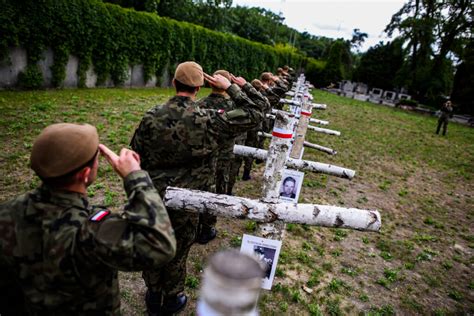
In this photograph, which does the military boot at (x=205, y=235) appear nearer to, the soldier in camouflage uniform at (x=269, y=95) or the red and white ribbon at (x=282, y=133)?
the soldier in camouflage uniform at (x=269, y=95)

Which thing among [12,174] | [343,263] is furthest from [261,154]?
[12,174]

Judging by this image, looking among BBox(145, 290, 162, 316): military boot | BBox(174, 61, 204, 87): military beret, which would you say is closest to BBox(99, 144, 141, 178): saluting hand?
BBox(174, 61, 204, 87): military beret

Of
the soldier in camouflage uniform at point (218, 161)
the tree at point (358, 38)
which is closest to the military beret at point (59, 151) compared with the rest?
the soldier in camouflage uniform at point (218, 161)

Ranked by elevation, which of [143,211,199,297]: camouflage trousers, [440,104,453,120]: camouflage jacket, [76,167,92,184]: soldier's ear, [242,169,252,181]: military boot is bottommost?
[242,169,252,181]: military boot

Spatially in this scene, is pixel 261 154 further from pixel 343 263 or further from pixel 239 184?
pixel 239 184

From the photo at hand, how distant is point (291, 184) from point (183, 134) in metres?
1.29

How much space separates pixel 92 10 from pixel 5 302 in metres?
14.3

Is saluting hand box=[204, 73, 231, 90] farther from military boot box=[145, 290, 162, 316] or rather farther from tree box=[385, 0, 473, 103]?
tree box=[385, 0, 473, 103]

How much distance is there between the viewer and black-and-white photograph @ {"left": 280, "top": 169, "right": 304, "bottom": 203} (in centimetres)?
320

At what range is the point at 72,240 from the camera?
54.2 inches

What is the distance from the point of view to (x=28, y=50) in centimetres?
1129

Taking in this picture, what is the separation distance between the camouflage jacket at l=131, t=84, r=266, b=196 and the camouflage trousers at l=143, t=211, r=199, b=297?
0.34m

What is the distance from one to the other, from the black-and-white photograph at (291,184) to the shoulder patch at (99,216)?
2.07 metres

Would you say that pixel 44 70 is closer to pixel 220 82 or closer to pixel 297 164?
pixel 220 82
